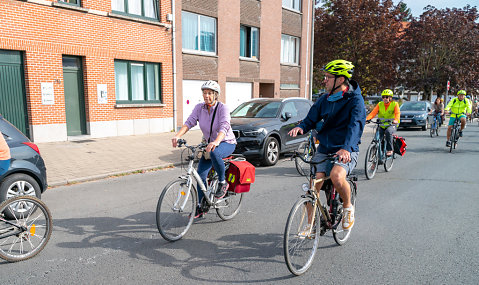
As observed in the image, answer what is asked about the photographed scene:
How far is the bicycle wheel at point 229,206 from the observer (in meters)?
4.81

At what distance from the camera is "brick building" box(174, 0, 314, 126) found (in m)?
16.5

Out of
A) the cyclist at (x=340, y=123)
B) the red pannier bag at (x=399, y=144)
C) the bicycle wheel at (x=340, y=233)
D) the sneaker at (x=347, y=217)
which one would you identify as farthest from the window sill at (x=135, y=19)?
the sneaker at (x=347, y=217)

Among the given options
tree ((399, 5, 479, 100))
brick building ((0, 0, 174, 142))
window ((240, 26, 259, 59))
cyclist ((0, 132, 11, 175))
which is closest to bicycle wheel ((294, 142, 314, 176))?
cyclist ((0, 132, 11, 175))

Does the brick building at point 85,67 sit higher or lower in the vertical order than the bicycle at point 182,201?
higher

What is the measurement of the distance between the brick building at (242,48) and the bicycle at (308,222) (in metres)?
13.0

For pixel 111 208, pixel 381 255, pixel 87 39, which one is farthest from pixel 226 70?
pixel 381 255

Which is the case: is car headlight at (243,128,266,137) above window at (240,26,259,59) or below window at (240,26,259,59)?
below

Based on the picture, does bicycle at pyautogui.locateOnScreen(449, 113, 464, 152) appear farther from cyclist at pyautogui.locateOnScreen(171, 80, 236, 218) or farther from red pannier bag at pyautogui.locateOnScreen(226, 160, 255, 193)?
cyclist at pyautogui.locateOnScreen(171, 80, 236, 218)

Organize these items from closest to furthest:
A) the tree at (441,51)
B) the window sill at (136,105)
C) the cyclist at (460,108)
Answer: the cyclist at (460,108) → the window sill at (136,105) → the tree at (441,51)

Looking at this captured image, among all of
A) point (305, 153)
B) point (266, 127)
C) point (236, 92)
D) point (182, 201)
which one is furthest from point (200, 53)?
point (182, 201)

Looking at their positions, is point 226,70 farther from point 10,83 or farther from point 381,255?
point 381,255

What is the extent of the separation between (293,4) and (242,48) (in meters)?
6.22

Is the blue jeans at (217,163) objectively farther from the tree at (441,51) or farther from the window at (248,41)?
the tree at (441,51)

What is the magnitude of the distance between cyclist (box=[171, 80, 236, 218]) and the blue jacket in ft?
3.54
